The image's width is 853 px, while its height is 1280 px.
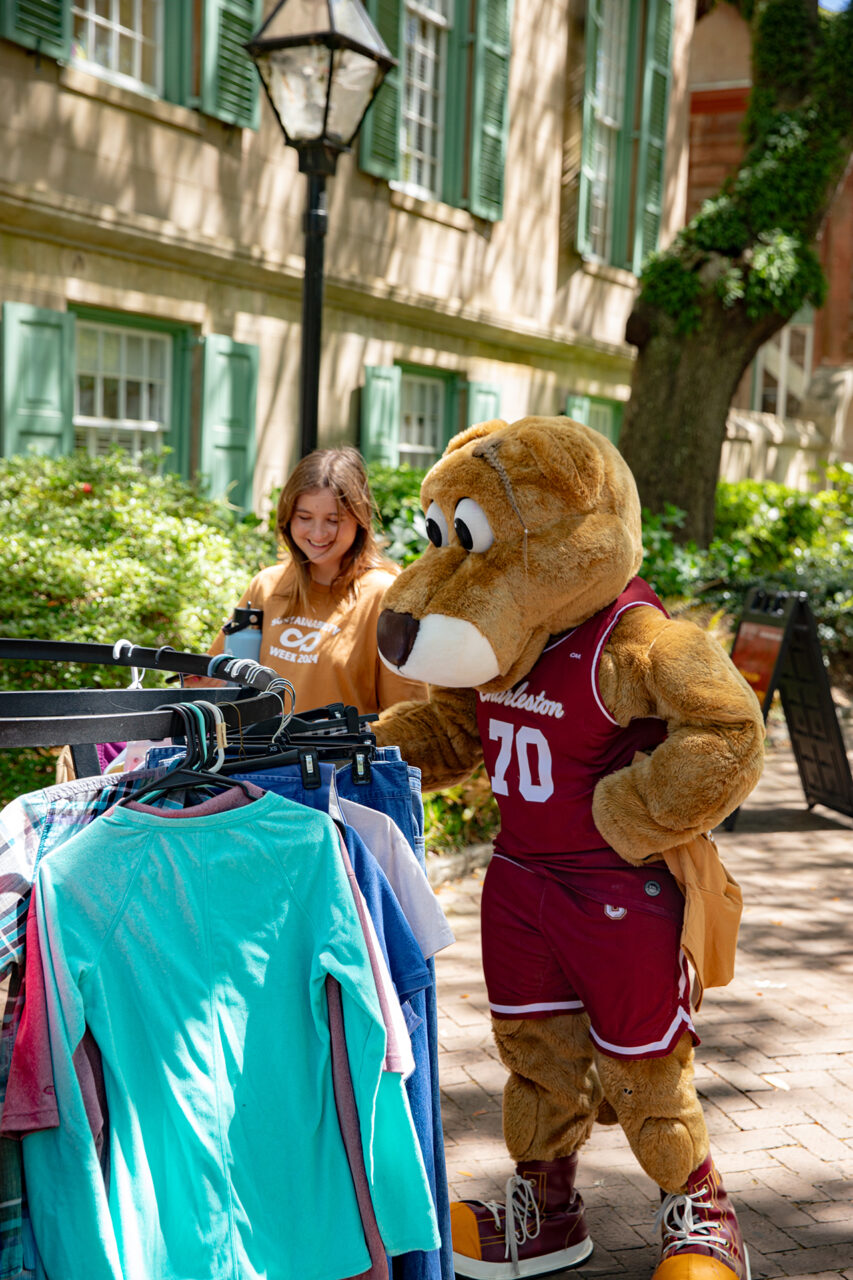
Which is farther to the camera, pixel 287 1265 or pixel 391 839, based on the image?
pixel 391 839

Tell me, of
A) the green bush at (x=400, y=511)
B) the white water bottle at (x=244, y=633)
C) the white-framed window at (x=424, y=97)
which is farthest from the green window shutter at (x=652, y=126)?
the white water bottle at (x=244, y=633)

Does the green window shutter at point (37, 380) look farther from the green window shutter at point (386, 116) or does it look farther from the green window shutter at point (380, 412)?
the green window shutter at point (386, 116)

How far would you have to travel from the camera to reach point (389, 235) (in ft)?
39.5

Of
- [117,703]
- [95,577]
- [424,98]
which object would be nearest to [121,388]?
[95,577]

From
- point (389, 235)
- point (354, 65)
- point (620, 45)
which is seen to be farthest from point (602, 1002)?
point (620, 45)

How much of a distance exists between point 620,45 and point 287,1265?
16.4m

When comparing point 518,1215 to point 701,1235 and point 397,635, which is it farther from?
point 397,635

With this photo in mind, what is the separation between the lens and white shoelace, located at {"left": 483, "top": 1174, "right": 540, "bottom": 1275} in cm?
312

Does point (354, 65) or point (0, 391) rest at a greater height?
point (354, 65)

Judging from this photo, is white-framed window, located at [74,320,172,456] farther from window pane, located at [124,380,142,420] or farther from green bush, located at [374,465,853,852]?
green bush, located at [374,465,853,852]

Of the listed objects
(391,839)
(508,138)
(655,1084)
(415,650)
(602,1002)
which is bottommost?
(655,1084)

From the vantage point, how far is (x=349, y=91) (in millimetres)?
6074

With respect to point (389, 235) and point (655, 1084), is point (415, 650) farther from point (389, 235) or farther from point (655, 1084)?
point (389, 235)

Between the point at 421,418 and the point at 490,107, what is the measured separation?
332 cm
